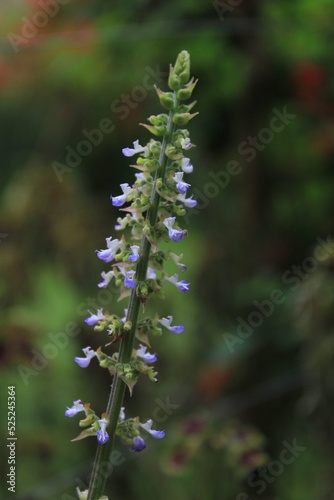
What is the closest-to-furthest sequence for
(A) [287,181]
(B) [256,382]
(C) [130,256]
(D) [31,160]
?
1. (C) [130,256]
2. (B) [256,382]
3. (A) [287,181]
4. (D) [31,160]

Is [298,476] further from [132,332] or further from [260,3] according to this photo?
[132,332]

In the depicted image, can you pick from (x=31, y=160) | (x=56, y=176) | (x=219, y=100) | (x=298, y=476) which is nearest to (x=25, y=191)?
(x=56, y=176)

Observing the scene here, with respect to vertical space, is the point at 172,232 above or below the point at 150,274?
above

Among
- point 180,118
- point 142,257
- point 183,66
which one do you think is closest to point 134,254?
point 142,257

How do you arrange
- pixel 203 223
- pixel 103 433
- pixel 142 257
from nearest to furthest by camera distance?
pixel 103 433 < pixel 142 257 < pixel 203 223

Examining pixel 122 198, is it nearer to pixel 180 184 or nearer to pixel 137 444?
pixel 180 184

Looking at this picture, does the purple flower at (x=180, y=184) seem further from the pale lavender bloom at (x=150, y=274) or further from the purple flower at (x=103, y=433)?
the purple flower at (x=103, y=433)

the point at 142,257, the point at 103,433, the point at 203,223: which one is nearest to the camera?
the point at 103,433
